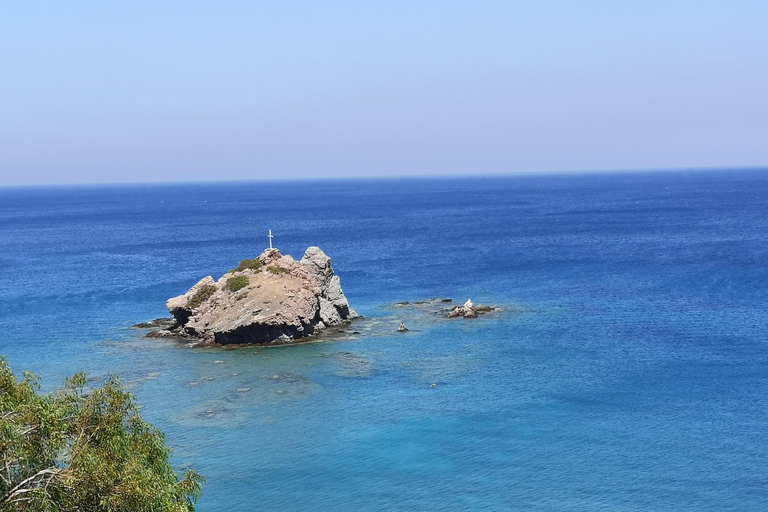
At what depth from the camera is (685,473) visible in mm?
46531

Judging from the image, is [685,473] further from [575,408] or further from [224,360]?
[224,360]

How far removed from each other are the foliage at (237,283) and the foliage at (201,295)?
103 inches

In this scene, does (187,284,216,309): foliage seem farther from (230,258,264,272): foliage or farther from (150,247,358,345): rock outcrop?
(230,258,264,272): foliage

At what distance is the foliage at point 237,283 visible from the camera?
273 ft

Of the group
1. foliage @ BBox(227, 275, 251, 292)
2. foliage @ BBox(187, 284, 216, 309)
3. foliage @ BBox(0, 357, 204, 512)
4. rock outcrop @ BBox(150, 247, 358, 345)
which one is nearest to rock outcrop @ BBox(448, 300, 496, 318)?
rock outcrop @ BBox(150, 247, 358, 345)

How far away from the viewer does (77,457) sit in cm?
2494

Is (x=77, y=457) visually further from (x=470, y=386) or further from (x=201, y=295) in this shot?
(x=201, y=295)

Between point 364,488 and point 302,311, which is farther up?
point 302,311

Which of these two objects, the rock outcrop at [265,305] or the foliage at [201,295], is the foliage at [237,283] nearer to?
the rock outcrop at [265,305]

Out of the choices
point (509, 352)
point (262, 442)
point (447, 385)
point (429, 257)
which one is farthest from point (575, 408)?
point (429, 257)

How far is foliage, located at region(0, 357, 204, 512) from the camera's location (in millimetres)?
23922

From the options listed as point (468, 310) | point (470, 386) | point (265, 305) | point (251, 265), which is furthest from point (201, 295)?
point (470, 386)

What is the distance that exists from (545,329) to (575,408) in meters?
24.1

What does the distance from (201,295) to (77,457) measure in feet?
200
